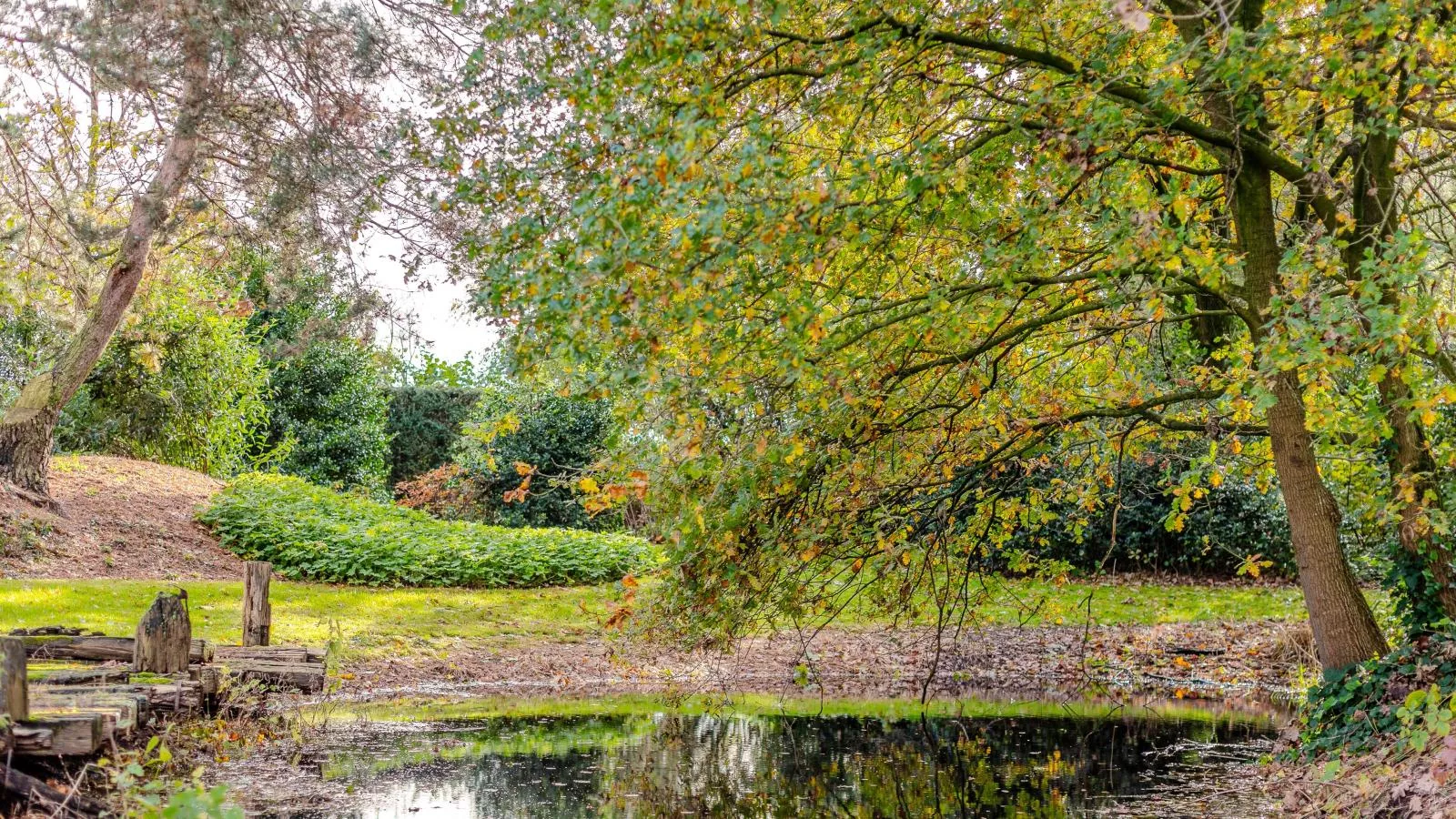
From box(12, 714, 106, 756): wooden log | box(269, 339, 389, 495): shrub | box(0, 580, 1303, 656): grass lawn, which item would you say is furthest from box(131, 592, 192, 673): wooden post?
box(269, 339, 389, 495): shrub

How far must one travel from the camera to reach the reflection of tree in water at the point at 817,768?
7.19 metres

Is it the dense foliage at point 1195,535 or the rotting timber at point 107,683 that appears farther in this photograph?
the dense foliage at point 1195,535

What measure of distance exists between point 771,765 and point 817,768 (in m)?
0.32

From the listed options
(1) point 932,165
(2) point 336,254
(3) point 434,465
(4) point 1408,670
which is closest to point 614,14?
(1) point 932,165

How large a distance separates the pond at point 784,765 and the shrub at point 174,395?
11.9 m

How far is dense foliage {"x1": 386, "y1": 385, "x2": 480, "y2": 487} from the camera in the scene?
24031 millimetres

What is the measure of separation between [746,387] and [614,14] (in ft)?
6.38

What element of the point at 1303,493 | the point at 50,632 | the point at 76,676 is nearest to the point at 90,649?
the point at 50,632

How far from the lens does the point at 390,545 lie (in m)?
15.8

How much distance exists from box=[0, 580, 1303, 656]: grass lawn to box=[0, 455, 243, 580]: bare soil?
0.85m

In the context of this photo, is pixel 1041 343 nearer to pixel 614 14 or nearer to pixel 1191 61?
pixel 1191 61

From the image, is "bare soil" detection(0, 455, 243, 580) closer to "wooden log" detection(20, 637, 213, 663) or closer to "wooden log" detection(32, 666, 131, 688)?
"wooden log" detection(20, 637, 213, 663)

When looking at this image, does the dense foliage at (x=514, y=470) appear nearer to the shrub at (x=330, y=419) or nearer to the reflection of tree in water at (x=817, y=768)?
the shrub at (x=330, y=419)

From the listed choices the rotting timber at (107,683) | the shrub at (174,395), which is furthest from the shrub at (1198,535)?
the shrub at (174,395)
